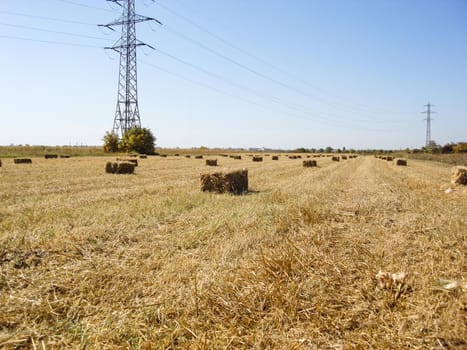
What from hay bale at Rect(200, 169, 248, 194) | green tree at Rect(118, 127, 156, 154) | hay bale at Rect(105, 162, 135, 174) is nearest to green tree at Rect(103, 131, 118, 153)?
green tree at Rect(118, 127, 156, 154)

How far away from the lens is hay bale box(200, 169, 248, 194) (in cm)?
974

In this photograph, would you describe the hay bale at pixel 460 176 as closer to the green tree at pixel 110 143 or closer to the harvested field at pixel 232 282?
the harvested field at pixel 232 282

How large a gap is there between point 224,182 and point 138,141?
4547 centimetres

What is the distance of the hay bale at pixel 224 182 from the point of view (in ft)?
32.0

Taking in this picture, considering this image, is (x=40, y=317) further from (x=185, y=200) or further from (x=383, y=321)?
(x=185, y=200)

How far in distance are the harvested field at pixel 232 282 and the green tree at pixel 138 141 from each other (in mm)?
47991

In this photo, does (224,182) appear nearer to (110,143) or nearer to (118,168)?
(118,168)

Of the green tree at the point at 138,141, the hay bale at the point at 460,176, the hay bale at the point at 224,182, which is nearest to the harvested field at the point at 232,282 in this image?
the hay bale at the point at 224,182

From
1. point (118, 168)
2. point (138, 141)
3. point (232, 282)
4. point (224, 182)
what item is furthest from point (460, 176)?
point (138, 141)

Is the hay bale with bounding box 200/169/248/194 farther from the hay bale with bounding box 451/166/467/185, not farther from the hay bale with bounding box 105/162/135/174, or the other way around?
the hay bale with bounding box 451/166/467/185

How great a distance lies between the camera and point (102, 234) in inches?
186

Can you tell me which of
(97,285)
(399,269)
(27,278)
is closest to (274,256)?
(399,269)

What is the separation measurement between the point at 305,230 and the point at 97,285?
3161 mm

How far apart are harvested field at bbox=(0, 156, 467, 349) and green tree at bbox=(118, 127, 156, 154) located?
47991mm
